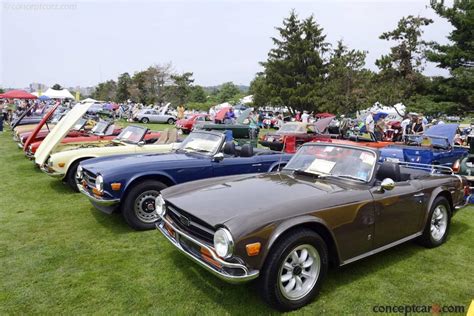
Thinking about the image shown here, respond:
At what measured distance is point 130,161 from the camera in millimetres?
5812

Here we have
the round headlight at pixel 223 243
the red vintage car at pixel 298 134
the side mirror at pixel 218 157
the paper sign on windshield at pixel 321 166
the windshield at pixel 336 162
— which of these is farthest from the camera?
the red vintage car at pixel 298 134

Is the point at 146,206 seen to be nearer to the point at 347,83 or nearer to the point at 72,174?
the point at 72,174

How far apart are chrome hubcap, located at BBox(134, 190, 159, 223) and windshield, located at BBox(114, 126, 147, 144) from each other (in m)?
3.26

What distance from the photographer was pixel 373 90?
25984mm

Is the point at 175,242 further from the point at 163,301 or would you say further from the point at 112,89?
the point at 112,89

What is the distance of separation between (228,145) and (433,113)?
1660cm

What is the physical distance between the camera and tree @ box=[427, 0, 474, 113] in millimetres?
17484

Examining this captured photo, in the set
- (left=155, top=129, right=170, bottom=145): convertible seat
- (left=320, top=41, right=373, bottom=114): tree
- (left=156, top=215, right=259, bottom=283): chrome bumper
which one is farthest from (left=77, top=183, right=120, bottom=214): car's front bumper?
(left=320, top=41, right=373, bottom=114): tree

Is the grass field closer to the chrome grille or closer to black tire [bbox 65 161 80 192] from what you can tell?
the chrome grille

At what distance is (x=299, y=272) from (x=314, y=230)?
1.42ft

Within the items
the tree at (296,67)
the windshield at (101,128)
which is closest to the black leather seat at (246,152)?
the windshield at (101,128)

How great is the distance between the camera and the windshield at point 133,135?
855 centimetres

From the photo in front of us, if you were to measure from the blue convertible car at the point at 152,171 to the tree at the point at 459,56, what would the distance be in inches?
613

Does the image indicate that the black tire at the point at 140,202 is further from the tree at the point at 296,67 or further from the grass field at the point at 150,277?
the tree at the point at 296,67
